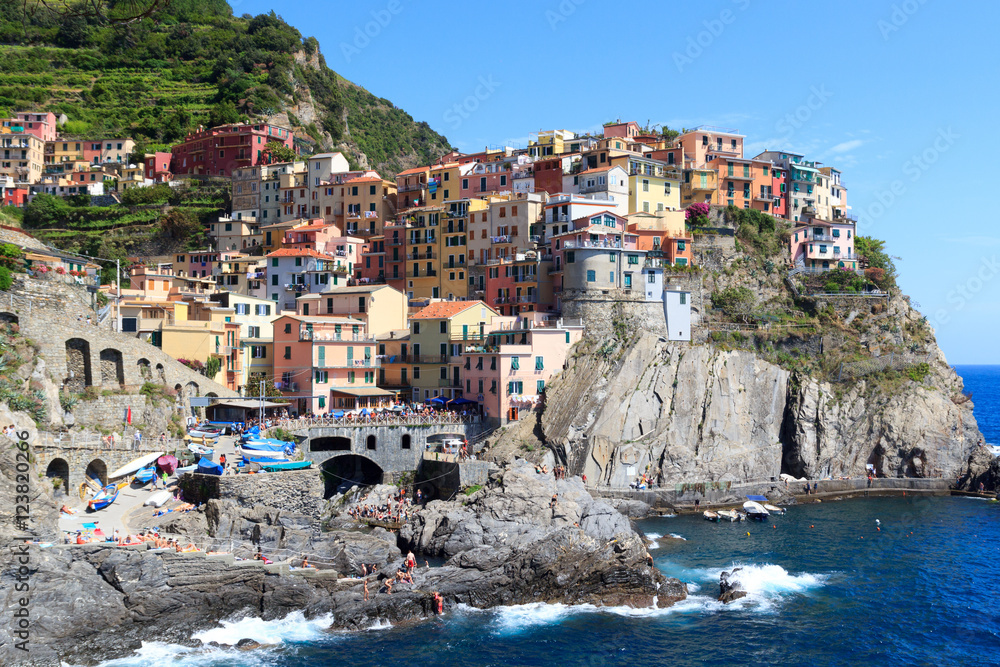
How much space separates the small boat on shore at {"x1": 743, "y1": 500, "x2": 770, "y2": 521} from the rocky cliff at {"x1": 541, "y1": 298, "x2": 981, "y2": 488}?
4.33 m

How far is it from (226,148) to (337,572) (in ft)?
259

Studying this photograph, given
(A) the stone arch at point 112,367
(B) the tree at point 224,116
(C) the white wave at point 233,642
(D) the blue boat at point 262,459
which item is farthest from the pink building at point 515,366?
(B) the tree at point 224,116

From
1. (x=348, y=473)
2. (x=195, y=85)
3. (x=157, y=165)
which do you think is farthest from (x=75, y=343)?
(x=195, y=85)

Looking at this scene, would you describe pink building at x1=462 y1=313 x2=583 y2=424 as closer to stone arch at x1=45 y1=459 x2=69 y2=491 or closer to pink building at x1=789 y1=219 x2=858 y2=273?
stone arch at x1=45 y1=459 x2=69 y2=491

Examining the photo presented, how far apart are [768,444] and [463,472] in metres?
25.5

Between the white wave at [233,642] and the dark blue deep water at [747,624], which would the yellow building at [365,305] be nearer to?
the dark blue deep water at [747,624]

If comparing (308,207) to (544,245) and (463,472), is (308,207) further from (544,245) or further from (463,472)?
(463,472)

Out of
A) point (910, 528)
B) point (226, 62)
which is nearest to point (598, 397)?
point (910, 528)

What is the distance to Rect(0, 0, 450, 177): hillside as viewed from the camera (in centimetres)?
12462

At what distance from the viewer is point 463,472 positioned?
Result: 56.9 meters

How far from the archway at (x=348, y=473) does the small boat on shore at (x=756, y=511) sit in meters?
25.4

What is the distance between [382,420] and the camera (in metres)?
61.0

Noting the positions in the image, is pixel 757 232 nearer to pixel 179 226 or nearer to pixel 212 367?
pixel 212 367

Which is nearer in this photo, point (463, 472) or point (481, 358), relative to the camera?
point (463, 472)
